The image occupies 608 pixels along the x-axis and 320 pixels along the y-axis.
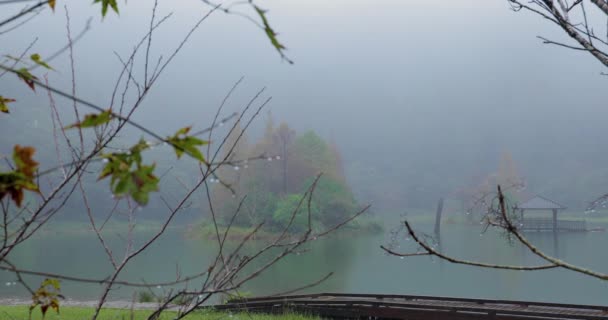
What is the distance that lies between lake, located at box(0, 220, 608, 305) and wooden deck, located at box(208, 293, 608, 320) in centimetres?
739

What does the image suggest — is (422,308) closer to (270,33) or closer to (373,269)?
(270,33)

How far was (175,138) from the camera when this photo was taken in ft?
3.08

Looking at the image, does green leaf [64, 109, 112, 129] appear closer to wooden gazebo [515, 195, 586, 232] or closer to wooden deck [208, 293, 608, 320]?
wooden deck [208, 293, 608, 320]

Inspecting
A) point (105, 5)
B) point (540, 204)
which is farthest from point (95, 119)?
point (540, 204)

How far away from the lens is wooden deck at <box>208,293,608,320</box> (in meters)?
7.68

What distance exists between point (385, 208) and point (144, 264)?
46.0 meters

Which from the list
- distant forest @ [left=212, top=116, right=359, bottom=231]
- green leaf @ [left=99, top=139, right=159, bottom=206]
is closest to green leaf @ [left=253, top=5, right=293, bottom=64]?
green leaf @ [left=99, top=139, right=159, bottom=206]

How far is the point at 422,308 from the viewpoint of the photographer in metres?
8.42

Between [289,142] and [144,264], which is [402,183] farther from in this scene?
[144,264]

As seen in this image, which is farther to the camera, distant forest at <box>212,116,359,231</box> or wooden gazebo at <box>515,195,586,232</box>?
distant forest at <box>212,116,359,231</box>

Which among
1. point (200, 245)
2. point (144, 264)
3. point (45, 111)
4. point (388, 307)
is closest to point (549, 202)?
point (200, 245)

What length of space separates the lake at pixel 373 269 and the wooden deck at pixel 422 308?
739 centimetres

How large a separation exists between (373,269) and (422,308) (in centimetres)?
1770

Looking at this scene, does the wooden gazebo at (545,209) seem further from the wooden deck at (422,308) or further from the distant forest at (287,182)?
the wooden deck at (422,308)
